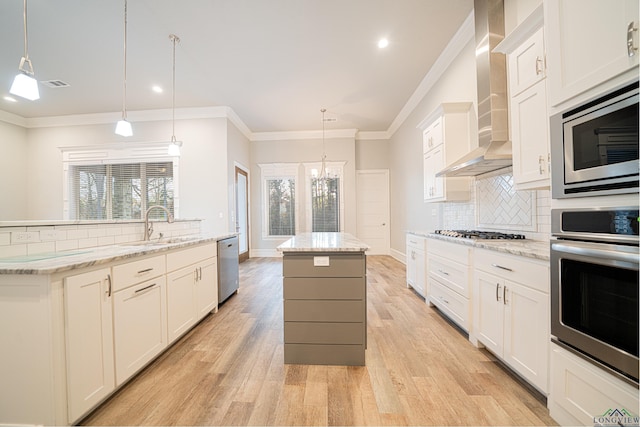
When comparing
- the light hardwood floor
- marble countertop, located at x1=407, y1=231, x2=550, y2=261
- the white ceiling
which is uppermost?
the white ceiling

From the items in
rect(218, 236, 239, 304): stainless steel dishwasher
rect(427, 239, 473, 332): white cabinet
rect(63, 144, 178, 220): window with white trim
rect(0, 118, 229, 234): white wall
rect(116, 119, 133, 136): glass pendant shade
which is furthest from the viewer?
rect(63, 144, 178, 220): window with white trim

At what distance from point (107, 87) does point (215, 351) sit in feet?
16.1

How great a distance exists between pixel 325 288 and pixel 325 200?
4764mm

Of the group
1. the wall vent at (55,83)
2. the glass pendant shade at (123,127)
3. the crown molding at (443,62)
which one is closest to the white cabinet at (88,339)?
the glass pendant shade at (123,127)

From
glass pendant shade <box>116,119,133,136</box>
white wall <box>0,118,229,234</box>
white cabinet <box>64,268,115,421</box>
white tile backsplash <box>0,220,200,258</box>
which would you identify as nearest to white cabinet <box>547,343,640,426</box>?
white cabinet <box>64,268,115,421</box>

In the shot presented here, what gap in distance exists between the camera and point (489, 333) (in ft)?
6.15

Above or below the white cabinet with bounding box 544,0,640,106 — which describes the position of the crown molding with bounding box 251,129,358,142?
above

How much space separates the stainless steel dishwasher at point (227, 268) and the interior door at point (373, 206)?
3.95 meters

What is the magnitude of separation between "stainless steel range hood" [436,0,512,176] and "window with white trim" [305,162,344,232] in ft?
13.3

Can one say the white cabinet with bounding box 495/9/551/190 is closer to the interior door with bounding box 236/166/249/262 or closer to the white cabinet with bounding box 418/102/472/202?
the white cabinet with bounding box 418/102/472/202

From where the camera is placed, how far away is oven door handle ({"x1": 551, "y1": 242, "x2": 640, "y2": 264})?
3.11 ft

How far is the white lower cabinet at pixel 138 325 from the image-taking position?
1.52 meters

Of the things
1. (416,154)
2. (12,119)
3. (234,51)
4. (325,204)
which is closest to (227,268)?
(234,51)

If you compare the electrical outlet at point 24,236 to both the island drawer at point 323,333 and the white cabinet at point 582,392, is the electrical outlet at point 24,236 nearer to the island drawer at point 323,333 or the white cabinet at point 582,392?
the island drawer at point 323,333
